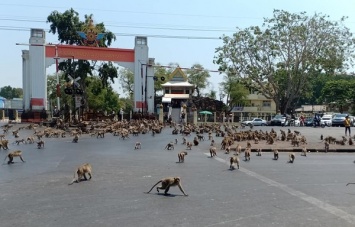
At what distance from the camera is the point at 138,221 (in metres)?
7.94

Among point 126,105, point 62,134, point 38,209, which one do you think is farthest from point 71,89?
point 126,105

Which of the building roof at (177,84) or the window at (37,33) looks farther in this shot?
the building roof at (177,84)

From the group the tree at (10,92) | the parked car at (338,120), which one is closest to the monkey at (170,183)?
the parked car at (338,120)

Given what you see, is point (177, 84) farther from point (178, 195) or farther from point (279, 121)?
point (178, 195)

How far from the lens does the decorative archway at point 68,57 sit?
52.0 m

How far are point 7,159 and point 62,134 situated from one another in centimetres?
1355

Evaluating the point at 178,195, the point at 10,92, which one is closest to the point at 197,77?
the point at 10,92

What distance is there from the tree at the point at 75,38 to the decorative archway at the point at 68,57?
3.69 metres

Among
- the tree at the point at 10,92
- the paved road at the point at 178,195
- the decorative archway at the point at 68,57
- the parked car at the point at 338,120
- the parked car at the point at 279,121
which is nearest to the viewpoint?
the paved road at the point at 178,195

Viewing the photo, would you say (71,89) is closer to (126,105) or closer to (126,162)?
(126,162)

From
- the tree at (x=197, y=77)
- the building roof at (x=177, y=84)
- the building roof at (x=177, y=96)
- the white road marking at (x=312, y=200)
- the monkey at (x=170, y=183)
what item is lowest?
the white road marking at (x=312, y=200)

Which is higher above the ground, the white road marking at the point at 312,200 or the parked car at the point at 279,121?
the parked car at the point at 279,121

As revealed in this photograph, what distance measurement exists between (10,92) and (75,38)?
104 m

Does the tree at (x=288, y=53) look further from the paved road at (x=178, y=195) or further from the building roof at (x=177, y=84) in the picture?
the paved road at (x=178, y=195)
